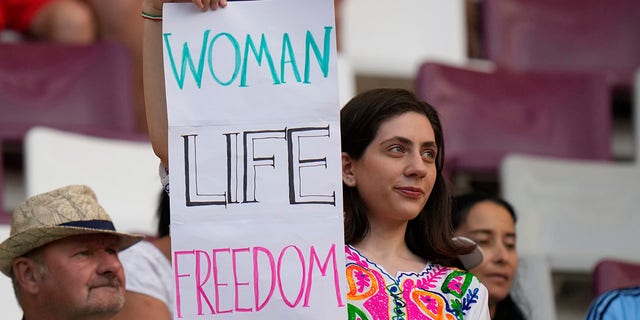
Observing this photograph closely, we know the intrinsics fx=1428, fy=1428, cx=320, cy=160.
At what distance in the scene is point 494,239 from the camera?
3.69 m

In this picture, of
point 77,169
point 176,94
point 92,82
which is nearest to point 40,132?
point 77,169

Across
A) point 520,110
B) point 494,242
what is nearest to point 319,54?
point 494,242

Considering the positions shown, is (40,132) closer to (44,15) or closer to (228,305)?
(44,15)

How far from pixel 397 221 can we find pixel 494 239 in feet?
3.24

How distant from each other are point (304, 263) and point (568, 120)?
10.1ft

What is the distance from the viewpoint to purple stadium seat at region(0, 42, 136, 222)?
16.0 feet

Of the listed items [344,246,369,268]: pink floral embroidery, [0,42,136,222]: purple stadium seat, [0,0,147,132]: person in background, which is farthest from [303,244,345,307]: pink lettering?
[0,0,147,132]: person in background

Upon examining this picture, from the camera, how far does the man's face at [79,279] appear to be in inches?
128

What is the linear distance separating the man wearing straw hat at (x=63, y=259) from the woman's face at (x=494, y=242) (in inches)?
35.6

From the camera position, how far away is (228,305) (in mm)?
2539

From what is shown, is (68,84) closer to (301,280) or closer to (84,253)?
(84,253)

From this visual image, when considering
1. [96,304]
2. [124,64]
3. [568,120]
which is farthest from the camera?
[568,120]

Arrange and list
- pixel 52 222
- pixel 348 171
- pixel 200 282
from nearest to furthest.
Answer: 1. pixel 200 282
2. pixel 348 171
3. pixel 52 222

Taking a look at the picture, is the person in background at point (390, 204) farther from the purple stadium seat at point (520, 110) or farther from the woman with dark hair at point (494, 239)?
the purple stadium seat at point (520, 110)
